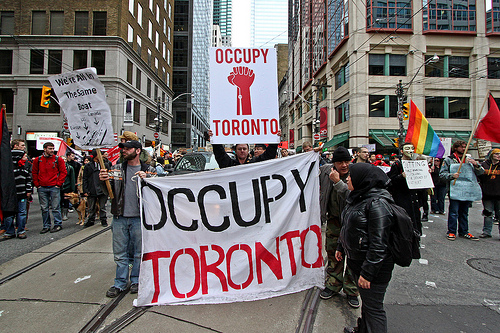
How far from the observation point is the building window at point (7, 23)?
86.6ft

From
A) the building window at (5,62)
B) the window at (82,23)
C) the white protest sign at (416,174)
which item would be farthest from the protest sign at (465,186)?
the building window at (5,62)

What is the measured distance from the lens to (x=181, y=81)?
207ft

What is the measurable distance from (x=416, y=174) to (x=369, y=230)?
295cm

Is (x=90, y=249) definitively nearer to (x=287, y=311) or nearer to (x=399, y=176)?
(x=287, y=311)

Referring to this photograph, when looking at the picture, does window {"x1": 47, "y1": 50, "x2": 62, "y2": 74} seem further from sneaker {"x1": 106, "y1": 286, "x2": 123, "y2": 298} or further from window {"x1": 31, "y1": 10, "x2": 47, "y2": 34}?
sneaker {"x1": 106, "y1": 286, "x2": 123, "y2": 298}

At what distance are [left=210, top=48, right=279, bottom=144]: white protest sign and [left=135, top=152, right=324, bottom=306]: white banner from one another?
1.79ft

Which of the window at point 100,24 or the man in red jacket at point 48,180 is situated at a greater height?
the window at point 100,24

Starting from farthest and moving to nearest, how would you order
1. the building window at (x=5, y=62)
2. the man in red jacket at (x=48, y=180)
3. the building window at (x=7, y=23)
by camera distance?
the building window at (x=5, y=62) < the building window at (x=7, y=23) < the man in red jacket at (x=48, y=180)

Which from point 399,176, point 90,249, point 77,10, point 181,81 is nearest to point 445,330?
point 399,176

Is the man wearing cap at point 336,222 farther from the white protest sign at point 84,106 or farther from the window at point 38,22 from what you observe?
the window at point 38,22

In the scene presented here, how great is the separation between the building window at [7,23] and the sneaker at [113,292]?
3420cm

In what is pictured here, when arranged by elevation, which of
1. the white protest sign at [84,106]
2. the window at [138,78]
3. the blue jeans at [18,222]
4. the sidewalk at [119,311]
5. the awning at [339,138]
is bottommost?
the sidewalk at [119,311]

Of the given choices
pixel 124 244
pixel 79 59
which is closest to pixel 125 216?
pixel 124 244

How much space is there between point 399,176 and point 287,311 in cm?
295
